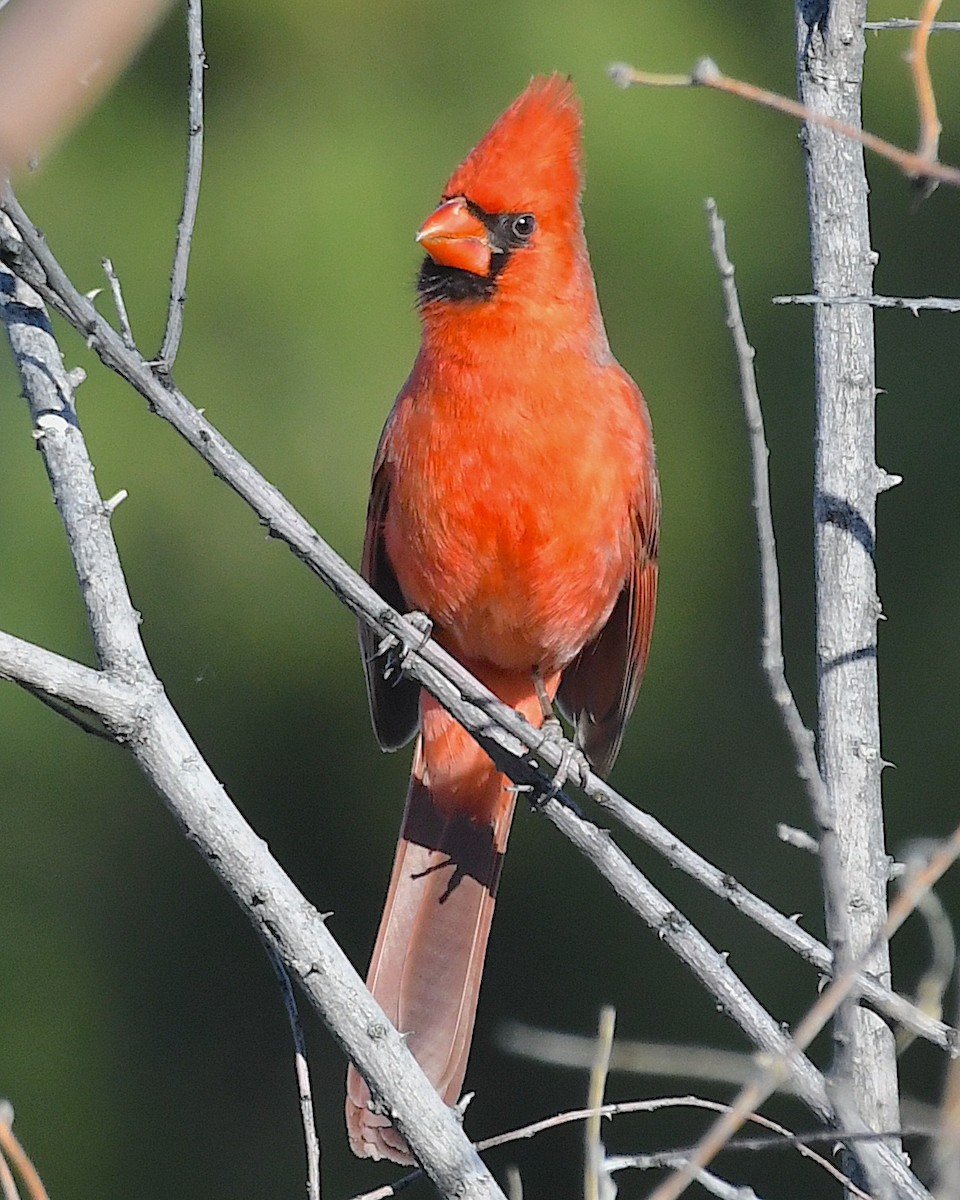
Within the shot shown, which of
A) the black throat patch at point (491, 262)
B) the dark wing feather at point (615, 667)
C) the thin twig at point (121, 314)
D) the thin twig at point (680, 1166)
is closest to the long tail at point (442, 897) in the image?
the dark wing feather at point (615, 667)

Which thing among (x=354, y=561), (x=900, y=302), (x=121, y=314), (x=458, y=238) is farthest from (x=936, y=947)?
(x=354, y=561)

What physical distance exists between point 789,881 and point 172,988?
187 centimetres

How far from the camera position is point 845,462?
1.71 metres

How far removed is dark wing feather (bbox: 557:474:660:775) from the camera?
2686mm

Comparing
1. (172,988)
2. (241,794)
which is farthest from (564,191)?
(172,988)

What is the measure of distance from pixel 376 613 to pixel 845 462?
504mm

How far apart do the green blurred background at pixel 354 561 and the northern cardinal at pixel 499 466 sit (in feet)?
4.50

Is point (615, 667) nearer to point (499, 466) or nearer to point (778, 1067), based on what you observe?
point (499, 466)

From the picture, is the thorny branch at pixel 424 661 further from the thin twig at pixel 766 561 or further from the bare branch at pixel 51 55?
the bare branch at pixel 51 55

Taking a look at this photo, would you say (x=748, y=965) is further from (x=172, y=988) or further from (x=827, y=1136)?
(x=827, y=1136)

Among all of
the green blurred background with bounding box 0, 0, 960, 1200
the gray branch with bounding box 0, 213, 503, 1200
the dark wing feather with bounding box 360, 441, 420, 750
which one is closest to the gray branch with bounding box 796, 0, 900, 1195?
the gray branch with bounding box 0, 213, 503, 1200

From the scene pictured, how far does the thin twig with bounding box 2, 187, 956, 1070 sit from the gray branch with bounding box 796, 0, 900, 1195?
0.15 m

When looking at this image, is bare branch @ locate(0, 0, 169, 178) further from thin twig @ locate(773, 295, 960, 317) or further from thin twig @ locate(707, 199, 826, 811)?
thin twig @ locate(773, 295, 960, 317)

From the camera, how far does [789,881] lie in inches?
153
